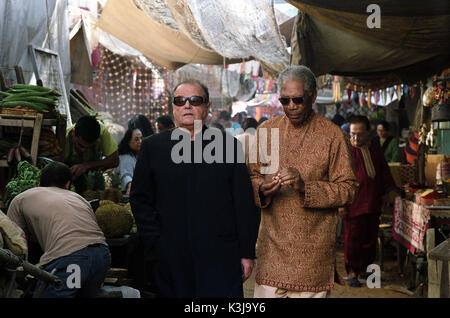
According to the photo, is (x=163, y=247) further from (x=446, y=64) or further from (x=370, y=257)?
(x=446, y=64)

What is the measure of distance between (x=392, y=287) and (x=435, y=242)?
1.72m

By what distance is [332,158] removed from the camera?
11.5 feet

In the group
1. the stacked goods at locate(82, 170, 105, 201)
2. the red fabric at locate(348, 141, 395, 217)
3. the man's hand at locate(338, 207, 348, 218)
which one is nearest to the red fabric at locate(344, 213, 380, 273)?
the red fabric at locate(348, 141, 395, 217)

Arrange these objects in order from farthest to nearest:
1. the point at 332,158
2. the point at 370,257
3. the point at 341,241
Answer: the point at 341,241 < the point at 370,257 < the point at 332,158

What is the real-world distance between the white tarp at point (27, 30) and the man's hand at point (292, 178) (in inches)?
174

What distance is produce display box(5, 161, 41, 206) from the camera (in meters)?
4.65

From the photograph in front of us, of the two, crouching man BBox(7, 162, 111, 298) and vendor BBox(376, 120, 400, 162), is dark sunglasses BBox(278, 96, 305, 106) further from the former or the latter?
vendor BBox(376, 120, 400, 162)

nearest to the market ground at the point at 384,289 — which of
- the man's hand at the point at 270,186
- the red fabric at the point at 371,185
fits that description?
the red fabric at the point at 371,185

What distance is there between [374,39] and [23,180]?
4.02 meters

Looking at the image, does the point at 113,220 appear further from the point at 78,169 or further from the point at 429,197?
the point at 429,197

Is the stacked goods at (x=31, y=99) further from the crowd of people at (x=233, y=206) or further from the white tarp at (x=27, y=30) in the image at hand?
the white tarp at (x=27, y=30)

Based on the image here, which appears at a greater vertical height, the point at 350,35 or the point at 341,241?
the point at 350,35

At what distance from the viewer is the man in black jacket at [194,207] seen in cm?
318
